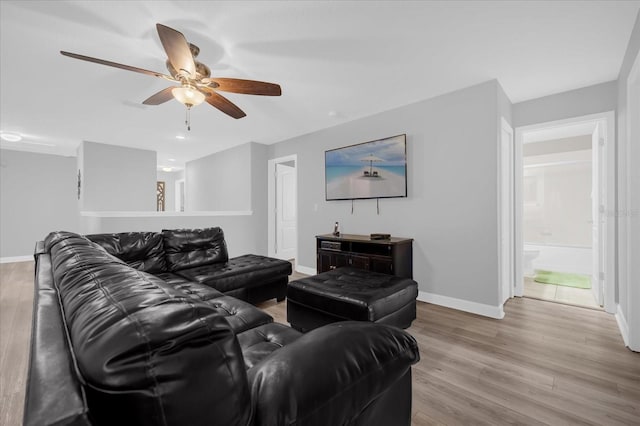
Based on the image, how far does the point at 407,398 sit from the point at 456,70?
2824 mm

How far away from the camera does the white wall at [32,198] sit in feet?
18.9

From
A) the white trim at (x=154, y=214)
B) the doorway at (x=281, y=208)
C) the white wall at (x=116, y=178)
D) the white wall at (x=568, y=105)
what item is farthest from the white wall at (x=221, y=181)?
the white wall at (x=568, y=105)

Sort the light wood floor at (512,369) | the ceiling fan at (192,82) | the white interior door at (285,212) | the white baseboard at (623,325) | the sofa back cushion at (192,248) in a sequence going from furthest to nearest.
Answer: the white interior door at (285,212), the sofa back cushion at (192,248), the white baseboard at (623,325), the ceiling fan at (192,82), the light wood floor at (512,369)

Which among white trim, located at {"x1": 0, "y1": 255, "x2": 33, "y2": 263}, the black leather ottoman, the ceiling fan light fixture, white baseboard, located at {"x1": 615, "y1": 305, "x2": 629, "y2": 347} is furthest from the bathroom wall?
white trim, located at {"x1": 0, "y1": 255, "x2": 33, "y2": 263}

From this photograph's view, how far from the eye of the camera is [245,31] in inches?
83.1

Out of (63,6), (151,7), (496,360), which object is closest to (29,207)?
(63,6)

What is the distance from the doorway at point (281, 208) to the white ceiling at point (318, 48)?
6.66 feet

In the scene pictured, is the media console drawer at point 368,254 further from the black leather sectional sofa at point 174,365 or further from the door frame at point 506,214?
the black leather sectional sofa at point 174,365

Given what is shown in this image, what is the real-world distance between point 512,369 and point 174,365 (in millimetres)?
2344

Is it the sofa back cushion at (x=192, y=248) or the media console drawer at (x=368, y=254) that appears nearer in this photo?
the sofa back cushion at (x=192, y=248)

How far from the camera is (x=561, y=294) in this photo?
360cm

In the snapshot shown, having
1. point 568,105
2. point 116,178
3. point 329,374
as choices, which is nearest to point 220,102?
point 329,374

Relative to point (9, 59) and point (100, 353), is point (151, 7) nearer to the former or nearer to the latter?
point (9, 59)

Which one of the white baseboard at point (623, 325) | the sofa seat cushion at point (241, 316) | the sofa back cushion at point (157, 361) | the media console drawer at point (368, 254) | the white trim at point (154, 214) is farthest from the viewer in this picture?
the white trim at point (154, 214)
